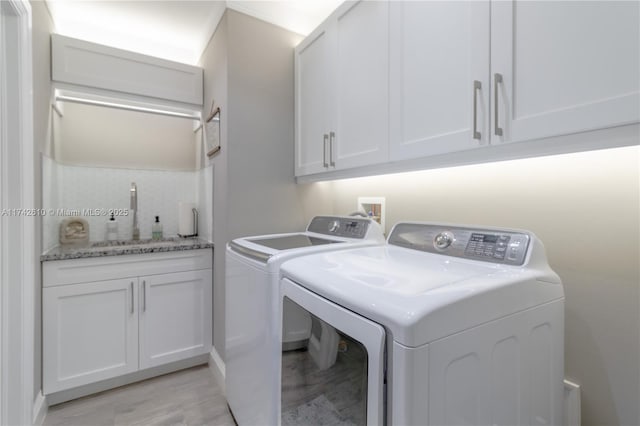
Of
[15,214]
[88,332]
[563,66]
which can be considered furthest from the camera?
[88,332]

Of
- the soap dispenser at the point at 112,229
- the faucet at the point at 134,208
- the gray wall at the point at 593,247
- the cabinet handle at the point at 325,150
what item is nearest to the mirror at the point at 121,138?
the faucet at the point at 134,208

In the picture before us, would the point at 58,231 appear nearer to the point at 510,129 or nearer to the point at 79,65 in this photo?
the point at 79,65

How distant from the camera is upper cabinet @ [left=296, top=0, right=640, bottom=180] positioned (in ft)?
2.50

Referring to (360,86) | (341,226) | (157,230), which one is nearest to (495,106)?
(360,86)

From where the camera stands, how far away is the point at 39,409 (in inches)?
63.8

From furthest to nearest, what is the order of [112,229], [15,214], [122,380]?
[112,229], [122,380], [15,214]

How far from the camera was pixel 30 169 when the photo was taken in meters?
1.50

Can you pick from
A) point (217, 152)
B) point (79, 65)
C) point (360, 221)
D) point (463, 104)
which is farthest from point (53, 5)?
point (463, 104)

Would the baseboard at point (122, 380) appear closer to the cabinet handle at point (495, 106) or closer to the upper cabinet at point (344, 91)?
the upper cabinet at point (344, 91)

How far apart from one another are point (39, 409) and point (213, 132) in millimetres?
1895

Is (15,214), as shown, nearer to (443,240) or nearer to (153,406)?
(153,406)

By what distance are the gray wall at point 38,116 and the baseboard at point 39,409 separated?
0.05 m

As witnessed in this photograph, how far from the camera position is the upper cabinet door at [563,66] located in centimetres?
73

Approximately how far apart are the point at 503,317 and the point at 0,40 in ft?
7.48
